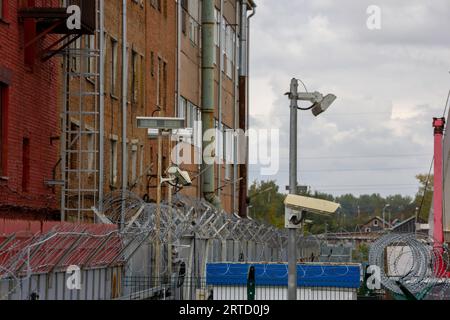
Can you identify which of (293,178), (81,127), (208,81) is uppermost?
(208,81)

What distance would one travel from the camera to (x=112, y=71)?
130ft

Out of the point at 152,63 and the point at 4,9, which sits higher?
the point at 152,63

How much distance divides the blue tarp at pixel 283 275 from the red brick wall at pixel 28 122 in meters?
5.30

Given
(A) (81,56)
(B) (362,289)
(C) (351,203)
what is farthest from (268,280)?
(C) (351,203)

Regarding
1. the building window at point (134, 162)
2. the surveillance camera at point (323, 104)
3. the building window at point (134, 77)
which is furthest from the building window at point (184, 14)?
the surveillance camera at point (323, 104)

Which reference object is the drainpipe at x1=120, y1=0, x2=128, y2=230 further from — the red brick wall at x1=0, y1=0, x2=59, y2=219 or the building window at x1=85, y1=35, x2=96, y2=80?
the red brick wall at x1=0, y1=0, x2=59, y2=219

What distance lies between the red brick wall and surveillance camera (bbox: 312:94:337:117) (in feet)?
31.6

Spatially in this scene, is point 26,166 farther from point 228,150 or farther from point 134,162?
point 228,150

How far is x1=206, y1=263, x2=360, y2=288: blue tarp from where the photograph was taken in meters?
24.9

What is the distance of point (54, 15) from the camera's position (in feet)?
98.2

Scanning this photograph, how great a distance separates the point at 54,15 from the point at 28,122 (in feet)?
8.22

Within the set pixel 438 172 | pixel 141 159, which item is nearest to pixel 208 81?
pixel 141 159

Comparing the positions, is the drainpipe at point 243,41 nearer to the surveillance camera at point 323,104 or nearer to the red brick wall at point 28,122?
the red brick wall at point 28,122
